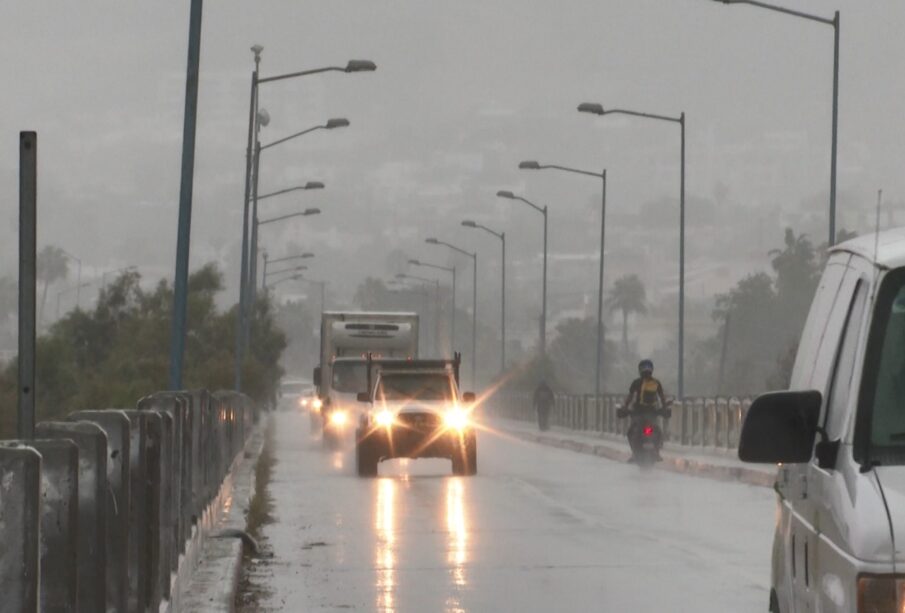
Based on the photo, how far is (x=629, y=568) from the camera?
17281 millimetres

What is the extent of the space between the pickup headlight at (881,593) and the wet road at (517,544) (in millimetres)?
8742

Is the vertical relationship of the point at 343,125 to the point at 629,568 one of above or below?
above

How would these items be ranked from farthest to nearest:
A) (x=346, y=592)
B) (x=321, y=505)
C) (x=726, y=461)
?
(x=726, y=461) → (x=321, y=505) → (x=346, y=592)

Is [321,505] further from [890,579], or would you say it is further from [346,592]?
[890,579]

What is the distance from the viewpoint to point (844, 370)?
6.30m

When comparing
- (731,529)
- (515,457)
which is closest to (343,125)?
(515,457)

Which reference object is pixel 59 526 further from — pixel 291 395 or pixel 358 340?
pixel 291 395

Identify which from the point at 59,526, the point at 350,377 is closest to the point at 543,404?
the point at 350,377

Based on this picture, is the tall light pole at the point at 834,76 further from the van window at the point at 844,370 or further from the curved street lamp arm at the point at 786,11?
the van window at the point at 844,370

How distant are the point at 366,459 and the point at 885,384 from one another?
29605 mm

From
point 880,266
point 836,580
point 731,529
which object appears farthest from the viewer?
point 731,529

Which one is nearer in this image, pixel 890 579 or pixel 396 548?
pixel 890 579

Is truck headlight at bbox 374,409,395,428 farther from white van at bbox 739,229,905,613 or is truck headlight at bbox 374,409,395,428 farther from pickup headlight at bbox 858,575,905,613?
pickup headlight at bbox 858,575,905,613

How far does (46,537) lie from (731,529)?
50.7 ft
